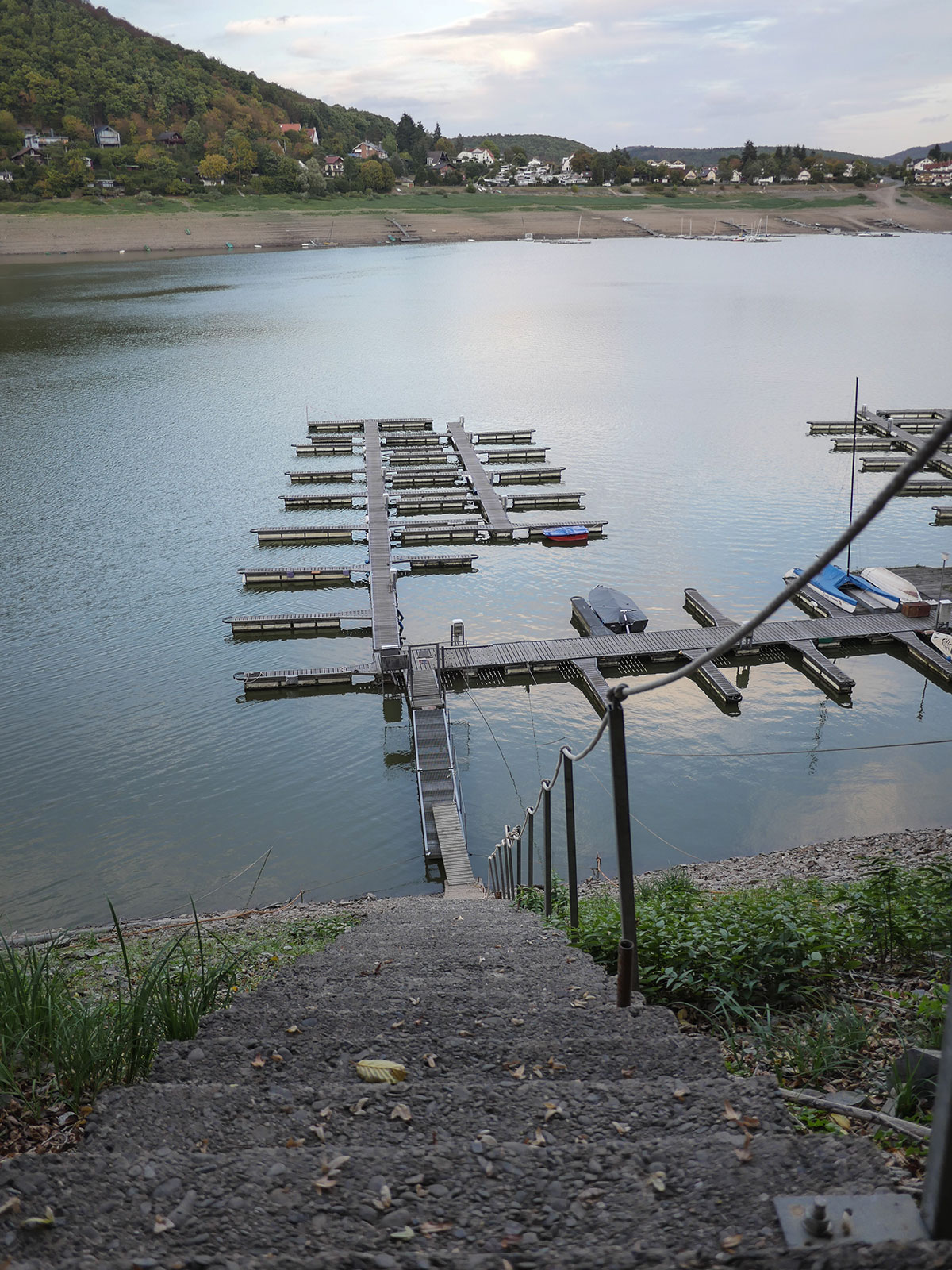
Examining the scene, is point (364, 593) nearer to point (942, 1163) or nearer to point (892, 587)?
point (892, 587)

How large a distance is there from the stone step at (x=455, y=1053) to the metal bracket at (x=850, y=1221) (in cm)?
114

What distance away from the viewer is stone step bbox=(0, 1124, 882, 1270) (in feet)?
8.20

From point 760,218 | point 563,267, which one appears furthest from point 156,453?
point 760,218

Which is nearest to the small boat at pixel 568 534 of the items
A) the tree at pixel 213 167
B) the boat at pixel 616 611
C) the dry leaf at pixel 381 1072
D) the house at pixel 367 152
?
the boat at pixel 616 611

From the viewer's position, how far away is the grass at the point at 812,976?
375 cm

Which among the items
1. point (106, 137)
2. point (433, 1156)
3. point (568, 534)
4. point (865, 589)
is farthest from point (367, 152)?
point (433, 1156)

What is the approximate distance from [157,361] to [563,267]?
65.2 meters

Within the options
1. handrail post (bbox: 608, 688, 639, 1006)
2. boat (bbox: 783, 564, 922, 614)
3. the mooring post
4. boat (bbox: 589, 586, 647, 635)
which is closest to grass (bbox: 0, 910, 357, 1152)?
handrail post (bbox: 608, 688, 639, 1006)

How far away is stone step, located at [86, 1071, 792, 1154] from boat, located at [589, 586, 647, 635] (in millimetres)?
20353

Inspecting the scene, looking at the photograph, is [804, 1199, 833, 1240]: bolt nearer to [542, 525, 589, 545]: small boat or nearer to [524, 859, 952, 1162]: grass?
[524, 859, 952, 1162]: grass

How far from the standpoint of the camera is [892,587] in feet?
81.7

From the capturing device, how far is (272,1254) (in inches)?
98.3

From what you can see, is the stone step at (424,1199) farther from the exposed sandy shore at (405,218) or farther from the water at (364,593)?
the exposed sandy shore at (405,218)

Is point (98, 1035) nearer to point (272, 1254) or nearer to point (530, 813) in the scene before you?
point (272, 1254)
